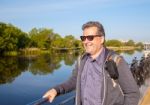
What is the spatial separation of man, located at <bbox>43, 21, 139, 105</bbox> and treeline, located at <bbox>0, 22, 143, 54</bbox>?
85473 millimetres

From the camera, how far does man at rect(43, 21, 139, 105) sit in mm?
2848

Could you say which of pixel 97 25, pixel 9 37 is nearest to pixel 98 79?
pixel 97 25

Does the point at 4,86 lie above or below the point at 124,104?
below

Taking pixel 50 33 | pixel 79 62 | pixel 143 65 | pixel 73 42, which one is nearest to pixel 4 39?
pixel 50 33

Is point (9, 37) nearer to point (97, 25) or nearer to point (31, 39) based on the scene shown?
point (31, 39)

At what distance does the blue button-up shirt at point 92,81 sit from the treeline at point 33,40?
85.5 m

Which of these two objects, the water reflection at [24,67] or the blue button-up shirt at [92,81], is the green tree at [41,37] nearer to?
the water reflection at [24,67]

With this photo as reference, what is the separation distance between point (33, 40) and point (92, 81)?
12739cm

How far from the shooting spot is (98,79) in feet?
9.74

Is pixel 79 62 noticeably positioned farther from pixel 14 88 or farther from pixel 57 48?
pixel 57 48

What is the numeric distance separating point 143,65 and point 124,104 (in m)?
9.41

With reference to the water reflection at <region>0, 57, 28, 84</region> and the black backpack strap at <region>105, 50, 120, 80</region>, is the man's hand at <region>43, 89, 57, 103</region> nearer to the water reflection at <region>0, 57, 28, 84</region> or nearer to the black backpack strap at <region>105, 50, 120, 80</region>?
the black backpack strap at <region>105, 50, 120, 80</region>

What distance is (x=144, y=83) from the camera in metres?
10.6

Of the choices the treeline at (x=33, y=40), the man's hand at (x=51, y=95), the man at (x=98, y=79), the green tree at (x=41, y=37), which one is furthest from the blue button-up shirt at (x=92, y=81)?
the green tree at (x=41, y=37)
